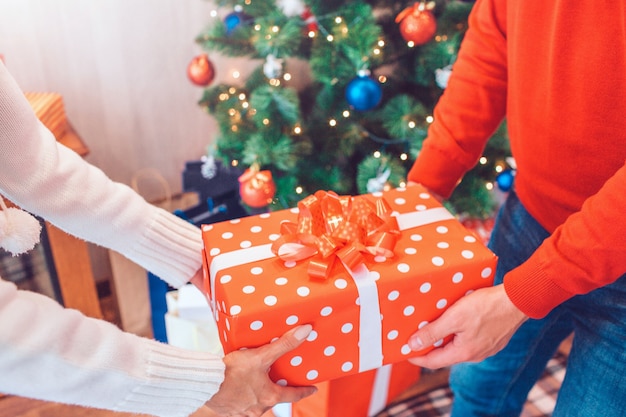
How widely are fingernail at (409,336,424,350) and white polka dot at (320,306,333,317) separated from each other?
0.57ft

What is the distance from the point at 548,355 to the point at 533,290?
0.36 meters

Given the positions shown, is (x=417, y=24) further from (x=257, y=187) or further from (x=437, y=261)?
(x=437, y=261)

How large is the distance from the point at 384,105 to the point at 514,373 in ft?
2.71

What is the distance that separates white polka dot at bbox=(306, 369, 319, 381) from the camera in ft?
2.65

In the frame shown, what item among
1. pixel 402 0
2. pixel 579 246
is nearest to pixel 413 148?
pixel 402 0

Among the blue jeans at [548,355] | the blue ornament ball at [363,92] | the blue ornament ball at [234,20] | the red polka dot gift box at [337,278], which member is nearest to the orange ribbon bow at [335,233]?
the red polka dot gift box at [337,278]

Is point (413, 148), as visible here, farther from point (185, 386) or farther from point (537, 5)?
point (185, 386)

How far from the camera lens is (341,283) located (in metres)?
0.74

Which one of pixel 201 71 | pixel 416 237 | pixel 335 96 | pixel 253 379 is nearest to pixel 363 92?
pixel 335 96

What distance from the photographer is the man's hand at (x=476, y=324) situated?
2.62 feet

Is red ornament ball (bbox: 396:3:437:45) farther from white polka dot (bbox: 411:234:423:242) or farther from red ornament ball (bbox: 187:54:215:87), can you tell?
white polka dot (bbox: 411:234:423:242)

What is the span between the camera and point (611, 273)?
2.38 feet

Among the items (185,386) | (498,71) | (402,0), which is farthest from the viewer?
(402,0)

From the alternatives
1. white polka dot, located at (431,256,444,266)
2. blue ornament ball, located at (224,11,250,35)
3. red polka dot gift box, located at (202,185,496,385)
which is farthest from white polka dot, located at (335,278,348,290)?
blue ornament ball, located at (224,11,250,35)
